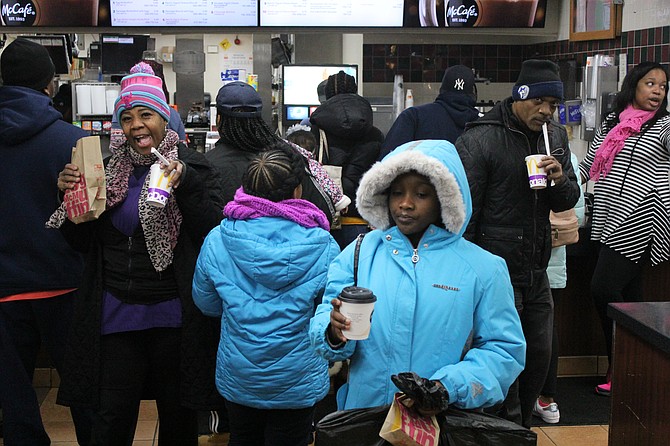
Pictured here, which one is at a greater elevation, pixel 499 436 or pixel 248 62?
pixel 248 62

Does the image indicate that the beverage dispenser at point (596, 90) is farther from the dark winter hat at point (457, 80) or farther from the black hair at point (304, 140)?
the black hair at point (304, 140)

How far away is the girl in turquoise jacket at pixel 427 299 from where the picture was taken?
7.86 feet

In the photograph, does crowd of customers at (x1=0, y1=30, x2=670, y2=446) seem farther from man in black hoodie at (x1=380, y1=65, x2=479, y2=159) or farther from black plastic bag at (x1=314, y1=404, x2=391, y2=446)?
man in black hoodie at (x1=380, y1=65, x2=479, y2=159)

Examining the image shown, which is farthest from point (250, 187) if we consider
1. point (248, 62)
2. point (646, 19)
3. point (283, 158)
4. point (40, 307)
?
point (248, 62)

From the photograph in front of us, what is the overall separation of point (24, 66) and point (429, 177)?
1956 mm

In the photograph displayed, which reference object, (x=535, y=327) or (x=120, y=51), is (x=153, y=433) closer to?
(x=535, y=327)

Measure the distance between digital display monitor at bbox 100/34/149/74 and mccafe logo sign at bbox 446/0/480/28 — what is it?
2465mm

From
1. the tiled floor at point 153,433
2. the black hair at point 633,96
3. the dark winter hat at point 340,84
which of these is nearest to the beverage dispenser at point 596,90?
the black hair at point 633,96

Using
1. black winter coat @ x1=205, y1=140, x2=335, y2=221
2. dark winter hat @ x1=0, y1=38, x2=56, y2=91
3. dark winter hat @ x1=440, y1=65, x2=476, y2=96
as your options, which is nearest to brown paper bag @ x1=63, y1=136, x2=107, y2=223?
dark winter hat @ x1=0, y1=38, x2=56, y2=91

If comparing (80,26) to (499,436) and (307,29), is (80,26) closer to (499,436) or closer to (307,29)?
(307,29)

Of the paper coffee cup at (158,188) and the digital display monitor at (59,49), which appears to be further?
the digital display monitor at (59,49)

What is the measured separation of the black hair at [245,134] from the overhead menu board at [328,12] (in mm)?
2739

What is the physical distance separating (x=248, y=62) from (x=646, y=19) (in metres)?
4.87

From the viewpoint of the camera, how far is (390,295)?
244cm
